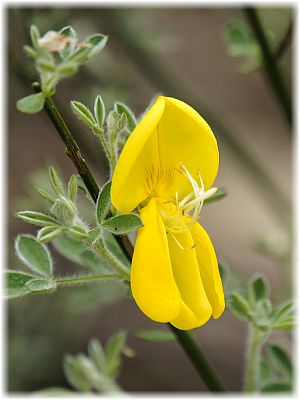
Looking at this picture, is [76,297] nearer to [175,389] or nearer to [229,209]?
[175,389]

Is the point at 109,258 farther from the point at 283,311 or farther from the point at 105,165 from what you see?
the point at 105,165

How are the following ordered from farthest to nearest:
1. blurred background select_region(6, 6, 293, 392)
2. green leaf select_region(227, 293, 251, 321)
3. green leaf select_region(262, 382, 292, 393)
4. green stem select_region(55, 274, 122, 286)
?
blurred background select_region(6, 6, 293, 392), green leaf select_region(262, 382, 292, 393), green leaf select_region(227, 293, 251, 321), green stem select_region(55, 274, 122, 286)

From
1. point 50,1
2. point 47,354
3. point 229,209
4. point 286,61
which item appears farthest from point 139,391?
point 50,1

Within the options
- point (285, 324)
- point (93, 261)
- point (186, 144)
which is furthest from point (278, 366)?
point (186, 144)

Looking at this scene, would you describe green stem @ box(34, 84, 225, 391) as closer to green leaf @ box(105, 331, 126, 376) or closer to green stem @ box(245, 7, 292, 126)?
green leaf @ box(105, 331, 126, 376)

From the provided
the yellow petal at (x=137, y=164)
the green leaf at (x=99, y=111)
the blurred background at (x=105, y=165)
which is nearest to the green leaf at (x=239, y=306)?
the yellow petal at (x=137, y=164)

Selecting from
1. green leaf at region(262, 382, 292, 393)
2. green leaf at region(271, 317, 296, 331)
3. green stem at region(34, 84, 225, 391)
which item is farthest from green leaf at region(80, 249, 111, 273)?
green leaf at region(262, 382, 292, 393)

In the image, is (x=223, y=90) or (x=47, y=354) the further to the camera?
(x=223, y=90)
